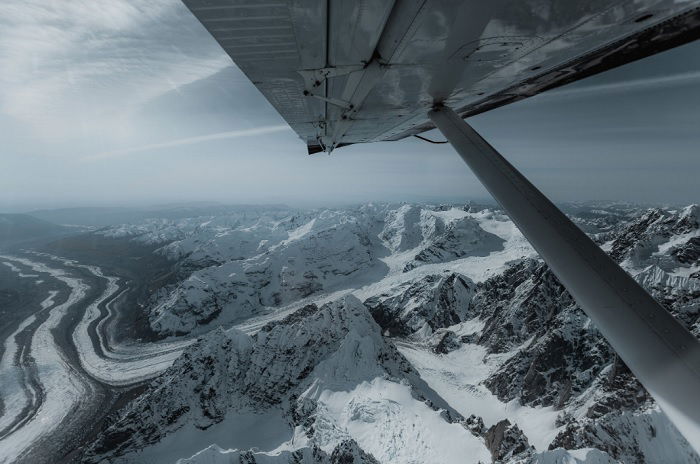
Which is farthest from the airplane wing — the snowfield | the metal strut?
the snowfield

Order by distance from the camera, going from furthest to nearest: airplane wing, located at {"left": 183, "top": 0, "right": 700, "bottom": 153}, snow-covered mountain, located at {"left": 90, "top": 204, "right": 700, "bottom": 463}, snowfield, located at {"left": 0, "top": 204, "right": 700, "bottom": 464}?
snowfield, located at {"left": 0, "top": 204, "right": 700, "bottom": 464}, snow-covered mountain, located at {"left": 90, "top": 204, "right": 700, "bottom": 463}, airplane wing, located at {"left": 183, "top": 0, "right": 700, "bottom": 153}

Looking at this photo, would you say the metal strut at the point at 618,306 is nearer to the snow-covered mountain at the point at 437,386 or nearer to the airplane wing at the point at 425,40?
the airplane wing at the point at 425,40

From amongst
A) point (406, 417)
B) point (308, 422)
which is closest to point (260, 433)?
point (308, 422)

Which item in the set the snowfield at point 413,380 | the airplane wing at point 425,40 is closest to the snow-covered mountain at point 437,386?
the snowfield at point 413,380

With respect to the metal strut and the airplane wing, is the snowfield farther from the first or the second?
the airplane wing

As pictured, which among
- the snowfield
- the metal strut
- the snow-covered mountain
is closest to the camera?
the metal strut

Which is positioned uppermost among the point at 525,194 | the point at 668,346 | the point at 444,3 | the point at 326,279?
the point at 444,3

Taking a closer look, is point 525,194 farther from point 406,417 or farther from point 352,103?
point 406,417
